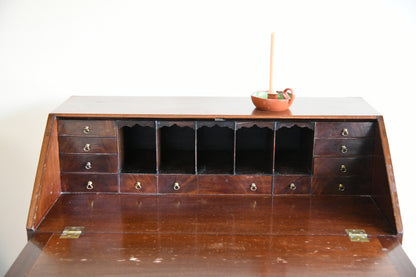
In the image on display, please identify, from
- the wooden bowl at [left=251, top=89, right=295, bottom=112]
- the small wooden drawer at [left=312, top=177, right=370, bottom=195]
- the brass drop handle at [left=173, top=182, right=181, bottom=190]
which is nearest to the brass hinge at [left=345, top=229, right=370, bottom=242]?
the small wooden drawer at [left=312, top=177, right=370, bottom=195]

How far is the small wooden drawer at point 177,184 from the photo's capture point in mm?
1951

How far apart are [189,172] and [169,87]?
1.95 ft

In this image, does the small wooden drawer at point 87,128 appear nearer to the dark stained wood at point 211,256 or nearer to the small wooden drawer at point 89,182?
the small wooden drawer at point 89,182

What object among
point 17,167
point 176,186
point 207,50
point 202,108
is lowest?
point 17,167

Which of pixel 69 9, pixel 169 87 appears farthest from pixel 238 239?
pixel 69 9

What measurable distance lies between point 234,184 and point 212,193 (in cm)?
10

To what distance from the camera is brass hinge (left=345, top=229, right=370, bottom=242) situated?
1648 millimetres

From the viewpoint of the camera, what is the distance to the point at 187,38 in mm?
2316

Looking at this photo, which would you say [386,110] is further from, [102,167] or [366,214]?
[102,167]

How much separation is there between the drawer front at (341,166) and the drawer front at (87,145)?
0.86 metres

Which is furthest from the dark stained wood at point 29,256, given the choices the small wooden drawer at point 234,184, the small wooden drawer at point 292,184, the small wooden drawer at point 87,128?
the small wooden drawer at point 292,184

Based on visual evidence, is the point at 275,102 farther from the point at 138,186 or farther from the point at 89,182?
the point at 89,182

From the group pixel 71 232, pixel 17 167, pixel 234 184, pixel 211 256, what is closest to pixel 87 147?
pixel 71 232

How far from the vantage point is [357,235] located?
1.67 meters
